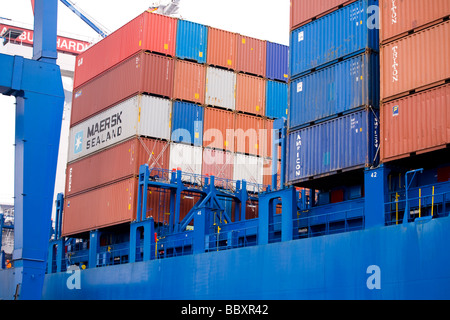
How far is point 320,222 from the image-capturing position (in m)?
23.0

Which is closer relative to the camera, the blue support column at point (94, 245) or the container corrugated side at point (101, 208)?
the container corrugated side at point (101, 208)

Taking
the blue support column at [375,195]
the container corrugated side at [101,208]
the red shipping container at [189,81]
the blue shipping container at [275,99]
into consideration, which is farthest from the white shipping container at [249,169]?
the blue support column at [375,195]

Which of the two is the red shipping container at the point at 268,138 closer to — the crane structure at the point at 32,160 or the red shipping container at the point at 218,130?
the red shipping container at the point at 218,130

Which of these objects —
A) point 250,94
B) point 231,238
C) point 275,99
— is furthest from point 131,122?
point 231,238

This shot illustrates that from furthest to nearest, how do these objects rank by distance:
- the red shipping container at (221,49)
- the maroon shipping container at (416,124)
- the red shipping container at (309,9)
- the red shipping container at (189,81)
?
1. the red shipping container at (221,49)
2. the red shipping container at (189,81)
3. the red shipping container at (309,9)
4. the maroon shipping container at (416,124)

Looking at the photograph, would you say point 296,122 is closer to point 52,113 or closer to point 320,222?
point 320,222

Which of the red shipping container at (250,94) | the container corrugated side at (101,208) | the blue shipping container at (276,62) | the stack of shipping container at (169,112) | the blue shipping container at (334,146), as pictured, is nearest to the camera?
the blue shipping container at (334,146)

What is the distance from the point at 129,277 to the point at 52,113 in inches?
300

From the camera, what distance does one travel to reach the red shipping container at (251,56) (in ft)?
110

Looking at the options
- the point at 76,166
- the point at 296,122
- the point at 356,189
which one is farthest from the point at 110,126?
the point at 356,189

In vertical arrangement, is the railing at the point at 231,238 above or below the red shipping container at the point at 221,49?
below

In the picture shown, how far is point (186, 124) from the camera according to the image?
31812 mm

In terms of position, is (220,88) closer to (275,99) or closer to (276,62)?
(275,99)

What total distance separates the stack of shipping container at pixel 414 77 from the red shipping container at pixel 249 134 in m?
12.4
